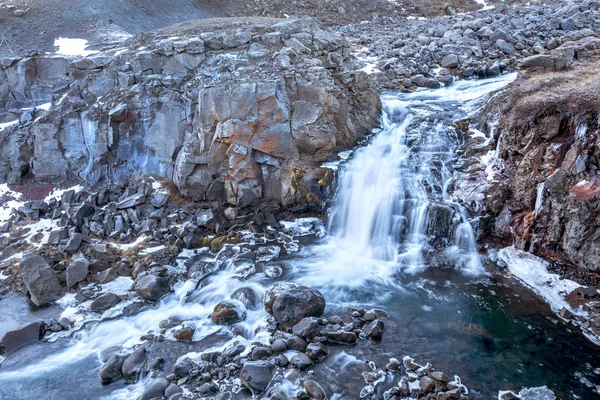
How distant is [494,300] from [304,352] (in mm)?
4663

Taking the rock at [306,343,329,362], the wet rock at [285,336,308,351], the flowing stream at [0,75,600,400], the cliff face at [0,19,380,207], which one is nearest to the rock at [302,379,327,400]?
the flowing stream at [0,75,600,400]

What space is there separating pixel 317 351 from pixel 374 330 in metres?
1.31

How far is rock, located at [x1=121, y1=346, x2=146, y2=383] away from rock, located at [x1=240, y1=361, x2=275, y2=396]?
215cm

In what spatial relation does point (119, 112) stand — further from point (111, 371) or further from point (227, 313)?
point (111, 371)

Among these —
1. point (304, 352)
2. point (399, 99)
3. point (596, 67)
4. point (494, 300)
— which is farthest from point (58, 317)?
point (596, 67)

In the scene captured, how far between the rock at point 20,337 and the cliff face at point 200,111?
586 centimetres

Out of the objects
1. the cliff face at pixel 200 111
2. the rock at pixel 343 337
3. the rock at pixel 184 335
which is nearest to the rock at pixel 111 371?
the rock at pixel 184 335

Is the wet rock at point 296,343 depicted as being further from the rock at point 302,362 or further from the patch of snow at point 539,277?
the patch of snow at point 539,277

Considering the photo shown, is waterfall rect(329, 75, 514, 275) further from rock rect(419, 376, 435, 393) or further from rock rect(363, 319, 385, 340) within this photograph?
rock rect(419, 376, 435, 393)

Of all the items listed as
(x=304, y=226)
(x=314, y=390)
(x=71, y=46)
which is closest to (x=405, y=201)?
(x=304, y=226)

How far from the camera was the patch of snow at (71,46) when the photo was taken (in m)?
19.9

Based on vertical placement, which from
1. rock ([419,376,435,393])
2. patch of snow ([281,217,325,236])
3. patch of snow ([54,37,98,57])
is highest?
patch of snow ([54,37,98,57])

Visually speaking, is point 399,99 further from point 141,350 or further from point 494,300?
point 141,350

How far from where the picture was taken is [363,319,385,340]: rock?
29.4ft
